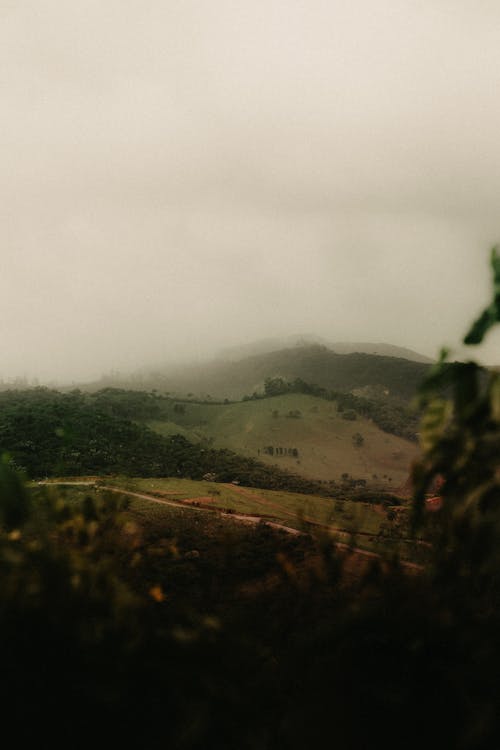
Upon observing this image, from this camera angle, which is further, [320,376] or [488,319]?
[320,376]

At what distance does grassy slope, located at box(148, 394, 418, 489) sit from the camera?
202 ft

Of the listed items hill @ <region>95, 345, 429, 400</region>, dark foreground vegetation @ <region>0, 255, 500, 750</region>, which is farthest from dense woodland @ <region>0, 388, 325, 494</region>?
hill @ <region>95, 345, 429, 400</region>

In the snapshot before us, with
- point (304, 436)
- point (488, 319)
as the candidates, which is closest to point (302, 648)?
point (488, 319)

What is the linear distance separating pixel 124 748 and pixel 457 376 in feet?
5.60

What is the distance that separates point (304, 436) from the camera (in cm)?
7125

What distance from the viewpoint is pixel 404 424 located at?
84.2 meters

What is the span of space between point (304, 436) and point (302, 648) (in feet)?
232

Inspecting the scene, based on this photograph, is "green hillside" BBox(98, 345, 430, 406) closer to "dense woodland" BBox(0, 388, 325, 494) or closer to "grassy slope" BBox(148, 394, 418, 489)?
"grassy slope" BBox(148, 394, 418, 489)

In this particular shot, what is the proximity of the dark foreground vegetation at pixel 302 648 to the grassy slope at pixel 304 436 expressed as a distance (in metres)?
56.7

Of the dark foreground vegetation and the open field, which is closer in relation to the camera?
the dark foreground vegetation

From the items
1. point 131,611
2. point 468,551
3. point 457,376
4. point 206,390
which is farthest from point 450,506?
point 206,390

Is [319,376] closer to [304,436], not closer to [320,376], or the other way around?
[320,376]

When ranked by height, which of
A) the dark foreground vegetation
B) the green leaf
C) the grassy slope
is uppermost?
the green leaf

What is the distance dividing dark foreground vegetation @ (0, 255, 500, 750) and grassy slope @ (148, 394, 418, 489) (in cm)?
5671
